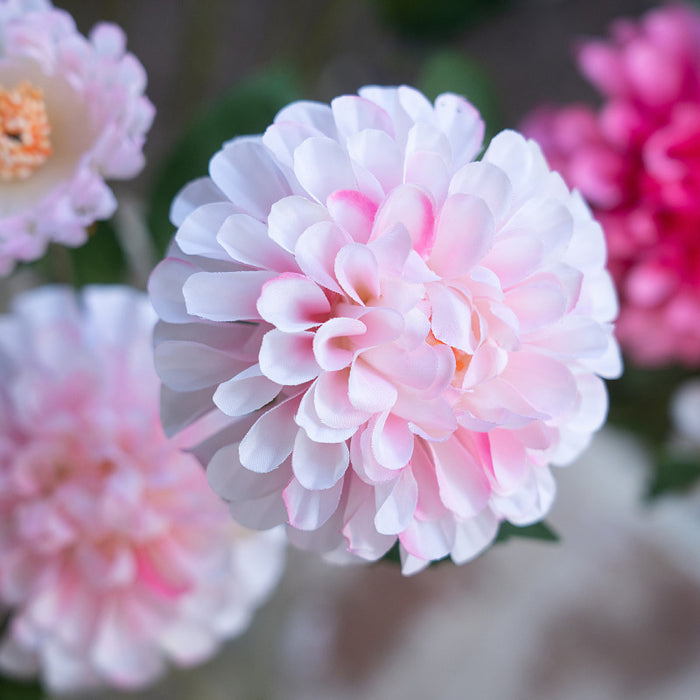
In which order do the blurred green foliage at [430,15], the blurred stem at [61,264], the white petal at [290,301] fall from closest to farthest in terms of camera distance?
the white petal at [290,301] → the blurred stem at [61,264] → the blurred green foliage at [430,15]

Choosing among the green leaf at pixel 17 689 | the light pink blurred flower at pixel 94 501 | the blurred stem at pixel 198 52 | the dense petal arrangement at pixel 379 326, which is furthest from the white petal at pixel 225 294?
the blurred stem at pixel 198 52

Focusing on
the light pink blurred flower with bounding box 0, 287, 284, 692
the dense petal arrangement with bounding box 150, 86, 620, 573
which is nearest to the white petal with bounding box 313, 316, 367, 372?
the dense petal arrangement with bounding box 150, 86, 620, 573

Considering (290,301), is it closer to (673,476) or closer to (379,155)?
(379,155)

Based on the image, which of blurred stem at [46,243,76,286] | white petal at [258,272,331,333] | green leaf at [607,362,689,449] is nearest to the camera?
white petal at [258,272,331,333]

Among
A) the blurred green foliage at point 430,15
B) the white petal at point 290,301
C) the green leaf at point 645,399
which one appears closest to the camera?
the white petal at point 290,301

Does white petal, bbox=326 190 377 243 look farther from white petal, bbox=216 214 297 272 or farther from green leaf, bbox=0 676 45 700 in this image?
green leaf, bbox=0 676 45 700

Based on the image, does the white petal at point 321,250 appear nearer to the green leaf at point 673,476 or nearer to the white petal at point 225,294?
the white petal at point 225,294
